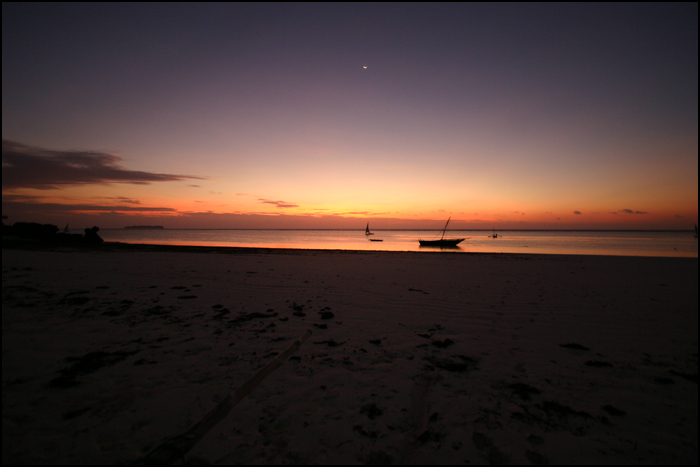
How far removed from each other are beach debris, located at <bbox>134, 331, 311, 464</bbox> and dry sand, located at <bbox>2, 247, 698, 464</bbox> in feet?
0.34

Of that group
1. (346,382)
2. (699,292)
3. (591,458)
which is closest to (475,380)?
(591,458)

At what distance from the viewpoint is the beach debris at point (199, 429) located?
101 inches

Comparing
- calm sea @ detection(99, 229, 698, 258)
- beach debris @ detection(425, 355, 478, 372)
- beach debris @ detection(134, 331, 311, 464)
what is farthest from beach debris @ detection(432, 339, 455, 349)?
calm sea @ detection(99, 229, 698, 258)

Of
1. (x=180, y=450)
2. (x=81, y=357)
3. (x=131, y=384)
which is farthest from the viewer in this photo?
(x=81, y=357)

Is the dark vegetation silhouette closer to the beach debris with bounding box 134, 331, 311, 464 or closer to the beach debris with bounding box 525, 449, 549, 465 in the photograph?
the beach debris with bounding box 134, 331, 311, 464

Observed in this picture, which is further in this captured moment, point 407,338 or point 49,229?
point 49,229

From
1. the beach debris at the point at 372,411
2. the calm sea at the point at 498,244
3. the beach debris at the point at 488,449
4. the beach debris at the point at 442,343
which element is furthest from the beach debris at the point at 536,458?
the calm sea at the point at 498,244

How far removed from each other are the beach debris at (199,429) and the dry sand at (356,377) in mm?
103

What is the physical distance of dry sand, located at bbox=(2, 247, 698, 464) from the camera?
9.18 feet

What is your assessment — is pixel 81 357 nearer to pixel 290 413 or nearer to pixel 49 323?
pixel 49 323

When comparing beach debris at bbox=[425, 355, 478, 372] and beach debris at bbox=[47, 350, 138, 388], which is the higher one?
beach debris at bbox=[47, 350, 138, 388]

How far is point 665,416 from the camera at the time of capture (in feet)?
10.6

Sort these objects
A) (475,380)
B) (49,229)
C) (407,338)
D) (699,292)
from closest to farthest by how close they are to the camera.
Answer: (475,380) → (407,338) → (699,292) → (49,229)

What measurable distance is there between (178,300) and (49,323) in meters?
2.44
